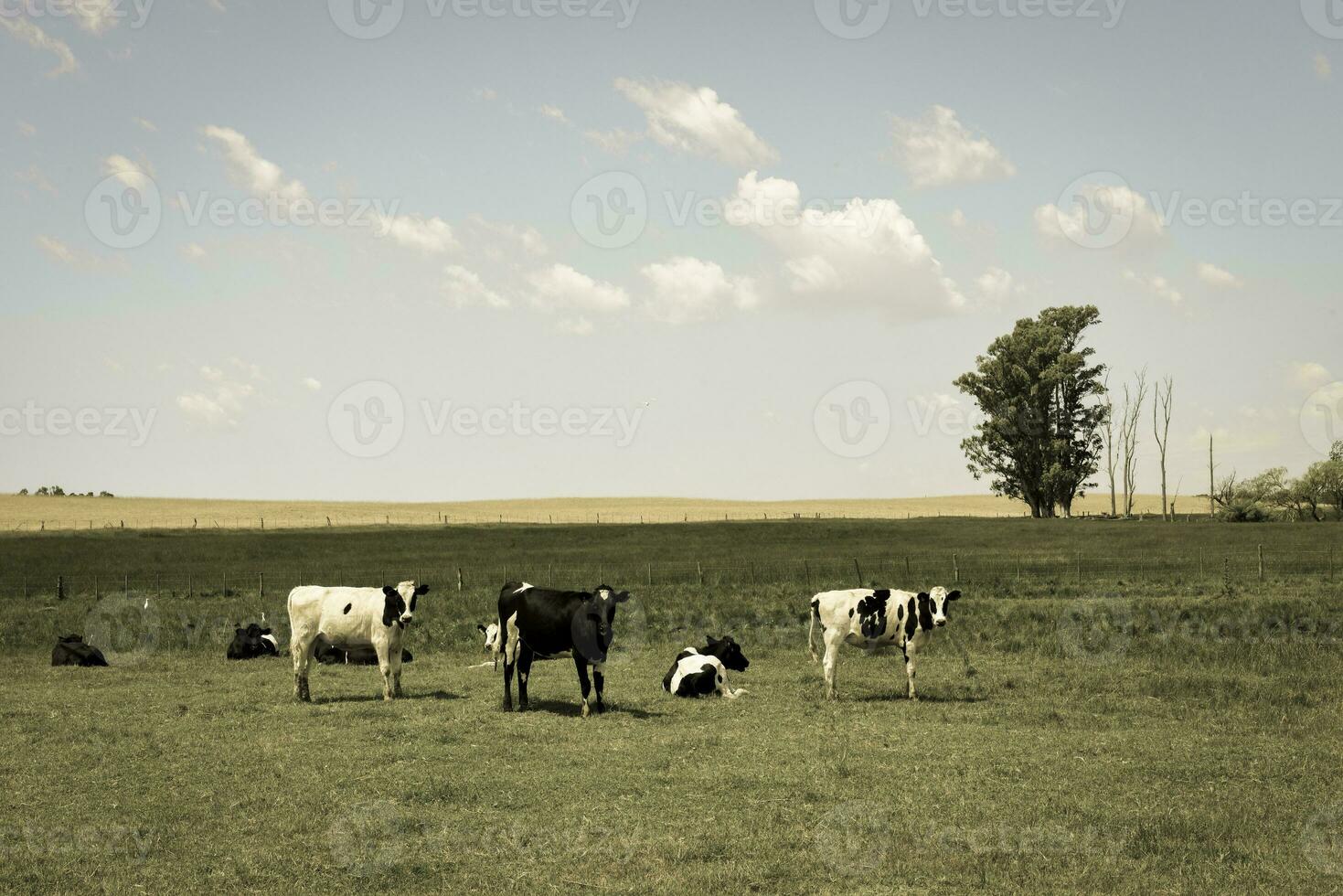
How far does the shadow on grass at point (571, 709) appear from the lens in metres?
18.0

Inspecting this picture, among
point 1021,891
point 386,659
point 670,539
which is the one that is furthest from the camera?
point 670,539

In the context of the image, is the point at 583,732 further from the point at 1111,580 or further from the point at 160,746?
the point at 1111,580

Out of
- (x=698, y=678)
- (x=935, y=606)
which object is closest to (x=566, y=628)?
(x=698, y=678)

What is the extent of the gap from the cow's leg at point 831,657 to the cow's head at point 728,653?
3.60 metres

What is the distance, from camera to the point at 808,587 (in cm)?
4056

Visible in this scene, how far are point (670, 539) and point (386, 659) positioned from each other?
57.5 metres

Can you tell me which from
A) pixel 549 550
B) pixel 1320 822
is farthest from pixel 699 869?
pixel 549 550

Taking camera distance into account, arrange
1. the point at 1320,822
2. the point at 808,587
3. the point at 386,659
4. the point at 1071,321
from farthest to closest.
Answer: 1. the point at 1071,321
2. the point at 808,587
3. the point at 386,659
4. the point at 1320,822

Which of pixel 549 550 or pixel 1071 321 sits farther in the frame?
pixel 1071 321

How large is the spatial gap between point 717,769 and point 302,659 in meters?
10.0

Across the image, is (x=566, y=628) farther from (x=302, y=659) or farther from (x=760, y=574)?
(x=760, y=574)

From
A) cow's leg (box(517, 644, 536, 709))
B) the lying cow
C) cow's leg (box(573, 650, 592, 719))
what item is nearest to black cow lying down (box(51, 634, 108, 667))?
the lying cow

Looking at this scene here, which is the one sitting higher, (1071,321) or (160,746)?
(1071,321)

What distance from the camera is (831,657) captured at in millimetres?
19703
